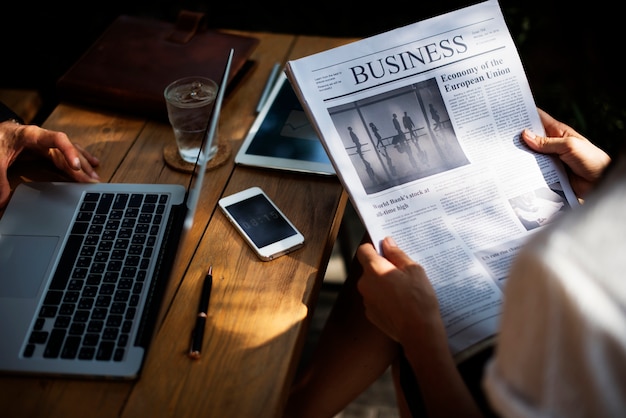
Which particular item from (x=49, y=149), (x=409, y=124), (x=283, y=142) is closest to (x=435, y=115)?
(x=409, y=124)

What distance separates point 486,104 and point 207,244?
1.55 feet

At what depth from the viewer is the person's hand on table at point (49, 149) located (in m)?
0.97

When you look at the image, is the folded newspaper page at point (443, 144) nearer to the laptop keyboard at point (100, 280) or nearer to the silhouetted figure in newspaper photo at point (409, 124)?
the silhouetted figure in newspaper photo at point (409, 124)

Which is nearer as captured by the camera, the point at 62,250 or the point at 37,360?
the point at 37,360

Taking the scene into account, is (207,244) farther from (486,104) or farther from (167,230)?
(486,104)

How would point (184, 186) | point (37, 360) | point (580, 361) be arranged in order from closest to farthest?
point (580, 361)
point (37, 360)
point (184, 186)

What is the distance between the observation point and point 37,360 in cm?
73

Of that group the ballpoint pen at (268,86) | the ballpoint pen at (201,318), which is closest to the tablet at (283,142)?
the ballpoint pen at (268,86)

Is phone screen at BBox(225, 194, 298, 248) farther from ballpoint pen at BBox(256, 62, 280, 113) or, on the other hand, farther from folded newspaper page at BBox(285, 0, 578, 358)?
ballpoint pen at BBox(256, 62, 280, 113)

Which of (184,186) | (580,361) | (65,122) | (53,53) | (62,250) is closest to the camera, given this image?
(580,361)

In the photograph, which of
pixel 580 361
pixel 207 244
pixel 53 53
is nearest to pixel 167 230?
pixel 207 244

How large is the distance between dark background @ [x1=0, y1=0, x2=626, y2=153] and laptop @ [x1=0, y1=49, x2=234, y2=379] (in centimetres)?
74

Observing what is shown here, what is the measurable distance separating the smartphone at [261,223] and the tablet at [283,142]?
7cm

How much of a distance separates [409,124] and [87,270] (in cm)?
50
